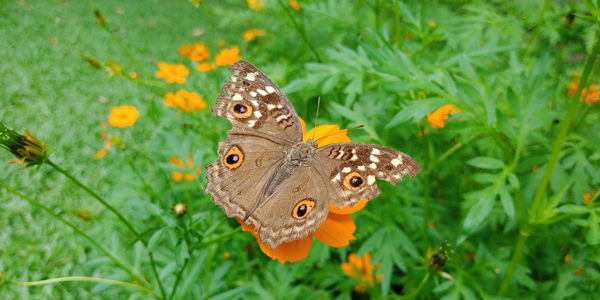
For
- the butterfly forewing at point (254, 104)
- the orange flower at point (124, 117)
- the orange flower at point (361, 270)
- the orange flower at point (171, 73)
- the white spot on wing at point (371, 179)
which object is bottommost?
the orange flower at point (361, 270)

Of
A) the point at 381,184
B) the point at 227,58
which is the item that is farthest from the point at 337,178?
the point at 227,58

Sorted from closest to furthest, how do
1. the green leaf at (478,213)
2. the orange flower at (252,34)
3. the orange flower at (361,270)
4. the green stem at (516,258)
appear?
the green leaf at (478,213)
the green stem at (516,258)
the orange flower at (361,270)
the orange flower at (252,34)

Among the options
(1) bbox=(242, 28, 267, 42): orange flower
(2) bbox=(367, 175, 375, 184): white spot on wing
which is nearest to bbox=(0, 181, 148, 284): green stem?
(2) bbox=(367, 175, 375, 184): white spot on wing

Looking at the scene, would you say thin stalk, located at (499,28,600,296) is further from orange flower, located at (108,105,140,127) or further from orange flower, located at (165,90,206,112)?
orange flower, located at (108,105,140,127)

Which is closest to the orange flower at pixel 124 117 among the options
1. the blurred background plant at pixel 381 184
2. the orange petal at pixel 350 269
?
the blurred background plant at pixel 381 184

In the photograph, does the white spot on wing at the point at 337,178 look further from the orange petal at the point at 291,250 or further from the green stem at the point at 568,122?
the green stem at the point at 568,122

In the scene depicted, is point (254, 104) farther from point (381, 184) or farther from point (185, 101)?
point (185, 101)

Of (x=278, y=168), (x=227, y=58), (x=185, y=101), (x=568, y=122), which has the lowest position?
(x=568, y=122)

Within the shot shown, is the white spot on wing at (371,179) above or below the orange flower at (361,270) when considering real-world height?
above
